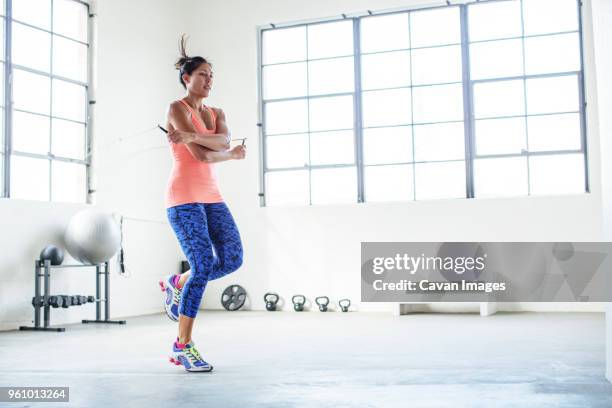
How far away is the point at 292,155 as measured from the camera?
26.8 feet

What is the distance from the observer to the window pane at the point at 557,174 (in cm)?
710

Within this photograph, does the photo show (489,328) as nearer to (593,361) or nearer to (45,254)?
(593,361)

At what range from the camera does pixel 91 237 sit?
6.11 metres

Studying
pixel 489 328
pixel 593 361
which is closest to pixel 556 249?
pixel 489 328

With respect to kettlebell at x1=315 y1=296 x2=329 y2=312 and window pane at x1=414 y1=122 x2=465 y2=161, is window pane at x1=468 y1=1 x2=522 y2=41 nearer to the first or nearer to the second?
window pane at x1=414 y1=122 x2=465 y2=161

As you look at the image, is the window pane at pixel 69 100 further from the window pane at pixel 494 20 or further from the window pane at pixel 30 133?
the window pane at pixel 494 20

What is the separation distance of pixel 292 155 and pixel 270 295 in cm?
166

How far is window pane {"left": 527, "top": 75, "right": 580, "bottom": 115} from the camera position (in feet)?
23.5

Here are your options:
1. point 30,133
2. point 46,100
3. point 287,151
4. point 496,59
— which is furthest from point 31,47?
point 496,59

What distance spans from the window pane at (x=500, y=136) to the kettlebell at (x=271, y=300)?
9.14 feet

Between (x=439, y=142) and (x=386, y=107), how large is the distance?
0.73 metres

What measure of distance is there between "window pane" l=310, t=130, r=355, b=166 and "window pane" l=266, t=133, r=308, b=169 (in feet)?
0.34

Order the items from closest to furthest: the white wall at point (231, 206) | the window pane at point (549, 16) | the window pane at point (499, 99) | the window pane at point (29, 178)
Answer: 1. the window pane at point (29, 178)
2. the white wall at point (231, 206)
3. the window pane at point (549, 16)
4. the window pane at point (499, 99)

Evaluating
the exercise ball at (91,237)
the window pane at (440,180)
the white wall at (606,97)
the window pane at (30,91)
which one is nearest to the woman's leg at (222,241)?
the white wall at (606,97)
